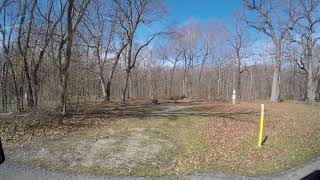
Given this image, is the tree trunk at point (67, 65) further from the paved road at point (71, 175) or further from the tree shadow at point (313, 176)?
the tree shadow at point (313, 176)

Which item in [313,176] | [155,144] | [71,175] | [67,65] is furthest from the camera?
[67,65]

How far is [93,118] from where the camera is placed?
17.9 meters

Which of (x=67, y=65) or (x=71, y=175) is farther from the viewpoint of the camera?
(x=67, y=65)

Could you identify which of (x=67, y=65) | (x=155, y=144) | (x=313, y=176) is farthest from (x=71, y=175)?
(x=67, y=65)

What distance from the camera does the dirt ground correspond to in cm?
930

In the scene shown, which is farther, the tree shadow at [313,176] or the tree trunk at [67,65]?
the tree trunk at [67,65]

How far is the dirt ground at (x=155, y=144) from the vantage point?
9.30 metres

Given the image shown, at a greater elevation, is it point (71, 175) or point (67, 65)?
point (67, 65)

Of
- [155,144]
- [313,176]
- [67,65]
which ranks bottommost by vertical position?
[313,176]

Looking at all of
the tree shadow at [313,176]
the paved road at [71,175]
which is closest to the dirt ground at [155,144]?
the paved road at [71,175]

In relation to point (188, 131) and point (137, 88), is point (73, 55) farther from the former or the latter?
point (137, 88)

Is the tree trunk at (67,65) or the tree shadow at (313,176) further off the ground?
the tree trunk at (67,65)

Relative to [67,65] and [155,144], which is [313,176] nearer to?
[155,144]

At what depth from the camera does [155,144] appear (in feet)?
38.7
